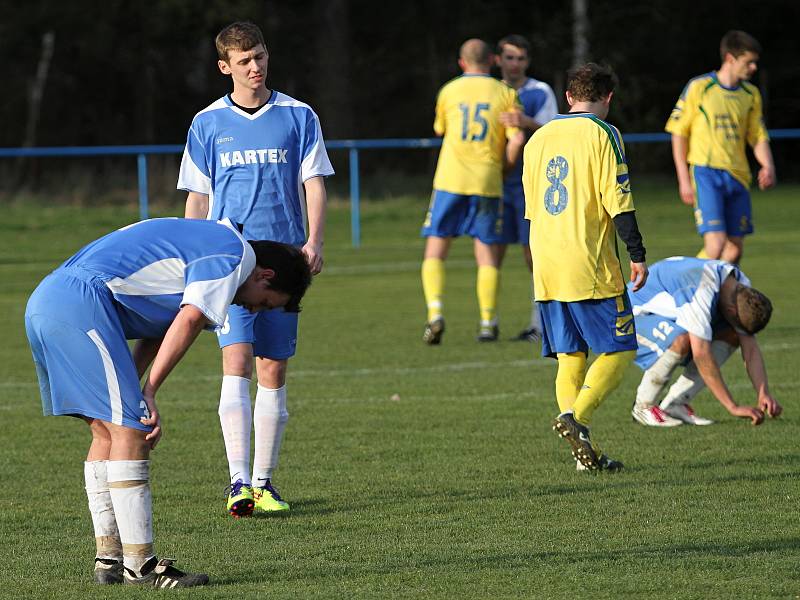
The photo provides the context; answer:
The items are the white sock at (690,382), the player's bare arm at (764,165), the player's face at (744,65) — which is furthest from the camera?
the player's bare arm at (764,165)

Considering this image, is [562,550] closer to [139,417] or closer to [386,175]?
[139,417]

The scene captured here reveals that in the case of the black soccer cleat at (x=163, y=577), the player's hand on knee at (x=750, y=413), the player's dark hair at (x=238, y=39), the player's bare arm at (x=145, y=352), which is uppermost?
the player's dark hair at (x=238, y=39)

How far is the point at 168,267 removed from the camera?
15.5 feet

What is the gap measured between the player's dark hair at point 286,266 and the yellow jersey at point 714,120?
7348 mm

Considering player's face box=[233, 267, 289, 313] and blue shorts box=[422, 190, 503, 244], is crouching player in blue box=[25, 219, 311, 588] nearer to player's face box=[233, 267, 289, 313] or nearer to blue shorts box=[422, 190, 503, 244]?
player's face box=[233, 267, 289, 313]

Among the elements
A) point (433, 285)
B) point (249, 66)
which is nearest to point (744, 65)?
→ point (433, 285)

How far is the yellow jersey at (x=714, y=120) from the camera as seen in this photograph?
38.4ft

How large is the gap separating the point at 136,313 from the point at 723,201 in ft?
25.5

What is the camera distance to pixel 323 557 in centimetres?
539

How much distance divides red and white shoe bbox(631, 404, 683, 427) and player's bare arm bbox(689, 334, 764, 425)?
340 mm

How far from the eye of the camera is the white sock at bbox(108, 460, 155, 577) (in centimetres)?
488

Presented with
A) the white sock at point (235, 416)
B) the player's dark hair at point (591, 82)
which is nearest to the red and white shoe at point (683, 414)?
the player's dark hair at point (591, 82)

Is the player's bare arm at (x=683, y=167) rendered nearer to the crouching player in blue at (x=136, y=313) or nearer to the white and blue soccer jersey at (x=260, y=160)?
the white and blue soccer jersey at (x=260, y=160)

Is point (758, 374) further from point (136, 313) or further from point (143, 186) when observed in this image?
point (143, 186)
